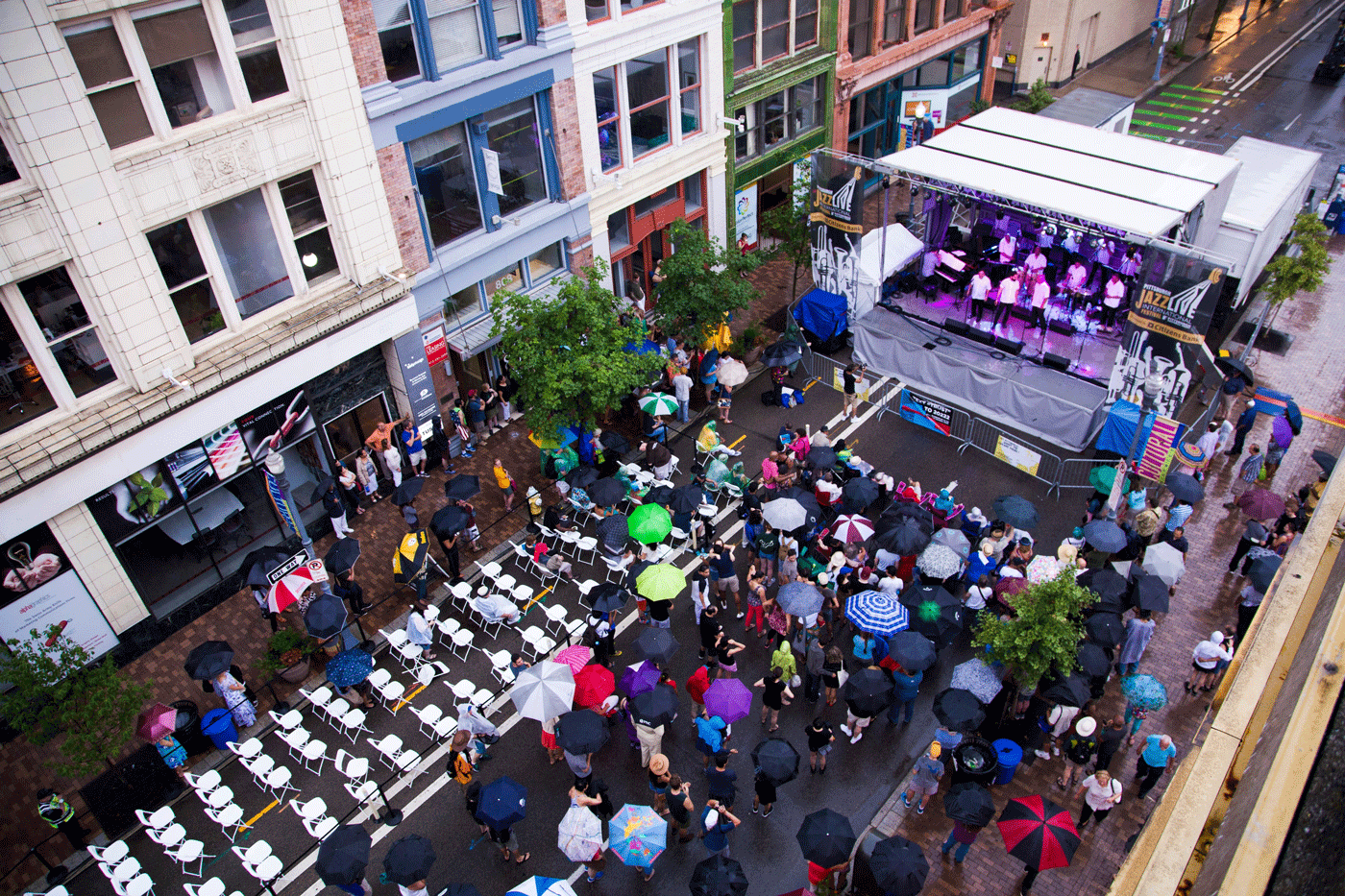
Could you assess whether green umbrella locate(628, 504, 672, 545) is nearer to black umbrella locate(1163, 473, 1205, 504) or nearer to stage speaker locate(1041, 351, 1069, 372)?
black umbrella locate(1163, 473, 1205, 504)

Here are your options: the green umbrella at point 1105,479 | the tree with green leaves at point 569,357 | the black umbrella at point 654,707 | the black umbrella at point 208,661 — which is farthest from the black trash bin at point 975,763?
the black umbrella at point 208,661

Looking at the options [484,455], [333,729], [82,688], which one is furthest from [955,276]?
[82,688]

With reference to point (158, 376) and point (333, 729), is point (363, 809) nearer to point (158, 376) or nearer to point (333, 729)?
point (333, 729)

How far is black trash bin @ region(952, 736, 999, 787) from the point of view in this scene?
48.3 feet

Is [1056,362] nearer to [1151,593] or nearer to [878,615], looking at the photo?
[1151,593]

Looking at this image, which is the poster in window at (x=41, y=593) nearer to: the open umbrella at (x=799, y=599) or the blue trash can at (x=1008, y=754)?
the open umbrella at (x=799, y=599)

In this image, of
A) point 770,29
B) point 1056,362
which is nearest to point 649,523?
point 1056,362

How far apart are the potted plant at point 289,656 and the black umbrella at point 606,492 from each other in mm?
6443

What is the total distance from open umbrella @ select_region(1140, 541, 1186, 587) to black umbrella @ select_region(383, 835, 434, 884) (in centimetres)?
1373

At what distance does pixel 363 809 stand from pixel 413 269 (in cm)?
1208

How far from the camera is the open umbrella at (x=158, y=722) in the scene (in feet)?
52.9

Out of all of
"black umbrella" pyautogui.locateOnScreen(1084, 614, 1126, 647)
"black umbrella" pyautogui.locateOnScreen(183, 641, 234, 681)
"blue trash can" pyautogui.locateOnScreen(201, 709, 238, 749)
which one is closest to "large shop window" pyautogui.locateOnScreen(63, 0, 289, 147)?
"black umbrella" pyautogui.locateOnScreen(183, 641, 234, 681)

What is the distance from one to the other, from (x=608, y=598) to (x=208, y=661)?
7.19 m

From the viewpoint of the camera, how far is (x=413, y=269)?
21922 millimetres
